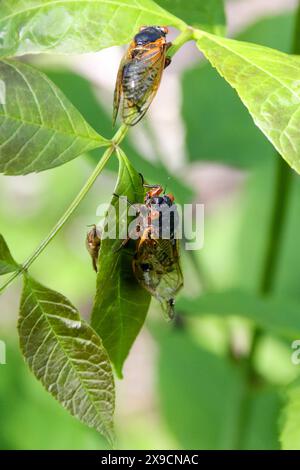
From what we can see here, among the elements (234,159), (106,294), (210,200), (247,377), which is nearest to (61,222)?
(106,294)

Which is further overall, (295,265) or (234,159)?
(295,265)

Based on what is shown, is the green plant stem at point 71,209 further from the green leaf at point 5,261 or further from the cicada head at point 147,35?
the cicada head at point 147,35

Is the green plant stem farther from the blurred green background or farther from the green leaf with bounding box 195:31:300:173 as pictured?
the blurred green background

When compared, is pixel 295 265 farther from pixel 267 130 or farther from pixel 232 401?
pixel 267 130

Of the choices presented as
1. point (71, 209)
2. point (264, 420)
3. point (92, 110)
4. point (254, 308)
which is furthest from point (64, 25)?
point (264, 420)

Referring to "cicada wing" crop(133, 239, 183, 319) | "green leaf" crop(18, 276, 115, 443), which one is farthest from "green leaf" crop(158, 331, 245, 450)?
"green leaf" crop(18, 276, 115, 443)
